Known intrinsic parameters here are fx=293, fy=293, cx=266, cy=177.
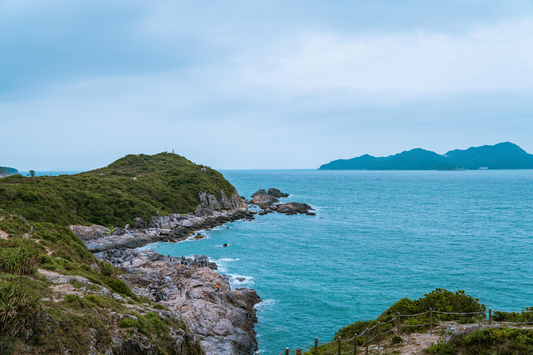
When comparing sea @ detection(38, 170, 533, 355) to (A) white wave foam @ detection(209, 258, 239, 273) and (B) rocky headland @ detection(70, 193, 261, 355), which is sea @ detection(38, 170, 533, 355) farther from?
(B) rocky headland @ detection(70, 193, 261, 355)

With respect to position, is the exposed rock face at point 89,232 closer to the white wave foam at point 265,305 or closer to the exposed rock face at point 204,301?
the exposed rock face at point 204,301

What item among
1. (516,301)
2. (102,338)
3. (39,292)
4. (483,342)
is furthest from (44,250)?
(516,301)

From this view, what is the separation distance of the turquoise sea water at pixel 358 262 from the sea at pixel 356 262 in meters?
0.12

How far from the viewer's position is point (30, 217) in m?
47.5

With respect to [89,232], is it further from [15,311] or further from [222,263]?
[15,311]

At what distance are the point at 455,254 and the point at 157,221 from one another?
59.1 meters

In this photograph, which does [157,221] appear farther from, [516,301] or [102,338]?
[516,301]

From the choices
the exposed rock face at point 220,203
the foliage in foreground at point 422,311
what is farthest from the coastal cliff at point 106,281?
the foliage in foreground at point 422,311

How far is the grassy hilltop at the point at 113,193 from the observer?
51.7 m

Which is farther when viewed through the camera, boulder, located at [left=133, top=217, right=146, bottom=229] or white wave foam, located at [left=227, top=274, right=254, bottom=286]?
boulder, located at [left=133, top=217, right=146, bottom=229]

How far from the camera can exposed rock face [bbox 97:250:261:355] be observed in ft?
75.5

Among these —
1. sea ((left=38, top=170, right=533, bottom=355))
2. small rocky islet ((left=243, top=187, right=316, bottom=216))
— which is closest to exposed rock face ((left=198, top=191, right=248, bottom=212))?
small rocky islet ((left=243, top=187, right=316, bottom=216))

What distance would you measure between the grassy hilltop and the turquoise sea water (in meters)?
17.6

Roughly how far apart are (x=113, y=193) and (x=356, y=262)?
57.2 metres
